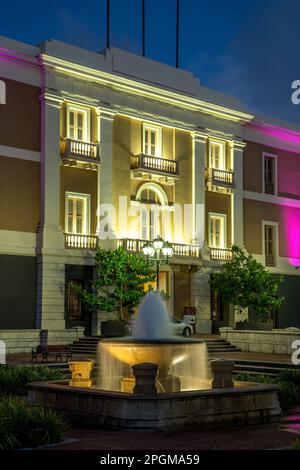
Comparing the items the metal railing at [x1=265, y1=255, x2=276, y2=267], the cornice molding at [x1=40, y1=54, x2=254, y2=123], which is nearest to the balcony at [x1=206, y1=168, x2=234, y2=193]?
the cornice molding at [x1=40, y1=54, x2=254, y2=123]

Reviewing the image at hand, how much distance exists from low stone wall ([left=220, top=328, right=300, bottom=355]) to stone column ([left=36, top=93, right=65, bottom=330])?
289 inches

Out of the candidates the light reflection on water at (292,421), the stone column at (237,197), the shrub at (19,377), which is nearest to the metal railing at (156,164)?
the stone column at (237,197)

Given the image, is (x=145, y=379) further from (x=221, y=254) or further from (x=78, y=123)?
(x=221, y=254)

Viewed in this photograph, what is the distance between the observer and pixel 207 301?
36.9m

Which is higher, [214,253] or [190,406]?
[214,253]

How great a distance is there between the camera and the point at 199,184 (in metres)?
37.5

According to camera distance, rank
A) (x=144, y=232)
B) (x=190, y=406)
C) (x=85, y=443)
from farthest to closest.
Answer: (x=144, y=232) < (x=190, y=406) < (x=85, y=443)

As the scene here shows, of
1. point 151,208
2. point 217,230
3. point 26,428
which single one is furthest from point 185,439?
point 217,230

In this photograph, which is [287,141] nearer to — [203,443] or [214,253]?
[214,253]

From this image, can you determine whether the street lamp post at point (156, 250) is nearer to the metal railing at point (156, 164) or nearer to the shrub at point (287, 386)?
the metal railing at point (156, 164)

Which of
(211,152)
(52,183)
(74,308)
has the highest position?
(211,152)

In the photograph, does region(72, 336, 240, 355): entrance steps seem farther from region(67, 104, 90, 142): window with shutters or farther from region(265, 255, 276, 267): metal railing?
region(265, 255, 276, 267): metal railing

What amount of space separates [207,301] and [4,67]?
1508 cm

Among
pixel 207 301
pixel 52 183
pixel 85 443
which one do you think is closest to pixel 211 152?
pixel 207 301
